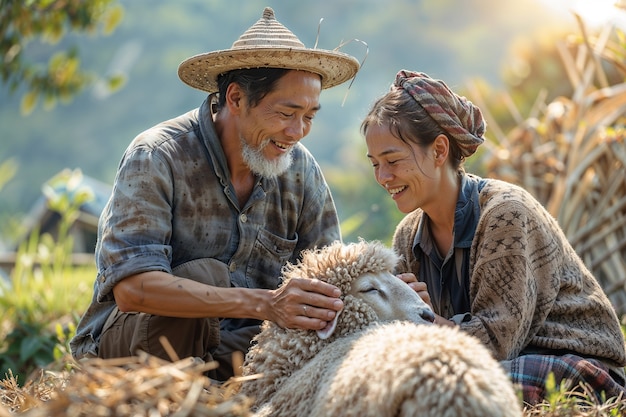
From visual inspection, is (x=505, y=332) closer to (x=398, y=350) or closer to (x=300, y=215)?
(x=398, y=350)

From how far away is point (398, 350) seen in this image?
7.83 ft

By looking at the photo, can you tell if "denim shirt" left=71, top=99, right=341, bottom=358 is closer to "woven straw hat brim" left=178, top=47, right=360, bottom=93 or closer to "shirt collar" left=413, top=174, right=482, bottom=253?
"woven straw hat brim" left=178, top=47, right=360, bottom=93

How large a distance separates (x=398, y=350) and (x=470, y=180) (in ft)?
5.57

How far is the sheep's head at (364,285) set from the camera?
313 centimetres

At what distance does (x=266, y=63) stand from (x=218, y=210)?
770 mm

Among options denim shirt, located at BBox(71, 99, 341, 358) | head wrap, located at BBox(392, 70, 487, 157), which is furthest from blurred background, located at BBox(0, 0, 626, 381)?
denim shirt, located at BBox(71, 99, 341, 358)

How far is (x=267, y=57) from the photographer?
4.00 metres

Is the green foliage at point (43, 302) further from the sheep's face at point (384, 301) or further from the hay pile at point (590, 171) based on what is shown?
the hay pile at point (590, 171)

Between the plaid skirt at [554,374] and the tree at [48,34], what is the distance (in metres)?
4.55

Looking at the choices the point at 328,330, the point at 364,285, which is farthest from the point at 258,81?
the point at 328,330

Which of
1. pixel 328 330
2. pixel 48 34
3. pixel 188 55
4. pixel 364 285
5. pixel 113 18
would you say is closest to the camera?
pixel 328 330

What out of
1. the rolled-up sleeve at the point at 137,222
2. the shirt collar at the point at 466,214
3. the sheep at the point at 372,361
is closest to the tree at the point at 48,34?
the rolled-up sleeve at the point at 137,222

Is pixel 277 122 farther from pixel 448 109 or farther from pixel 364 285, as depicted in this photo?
pixel 364 285

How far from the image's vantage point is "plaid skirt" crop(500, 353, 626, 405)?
3.39 m
